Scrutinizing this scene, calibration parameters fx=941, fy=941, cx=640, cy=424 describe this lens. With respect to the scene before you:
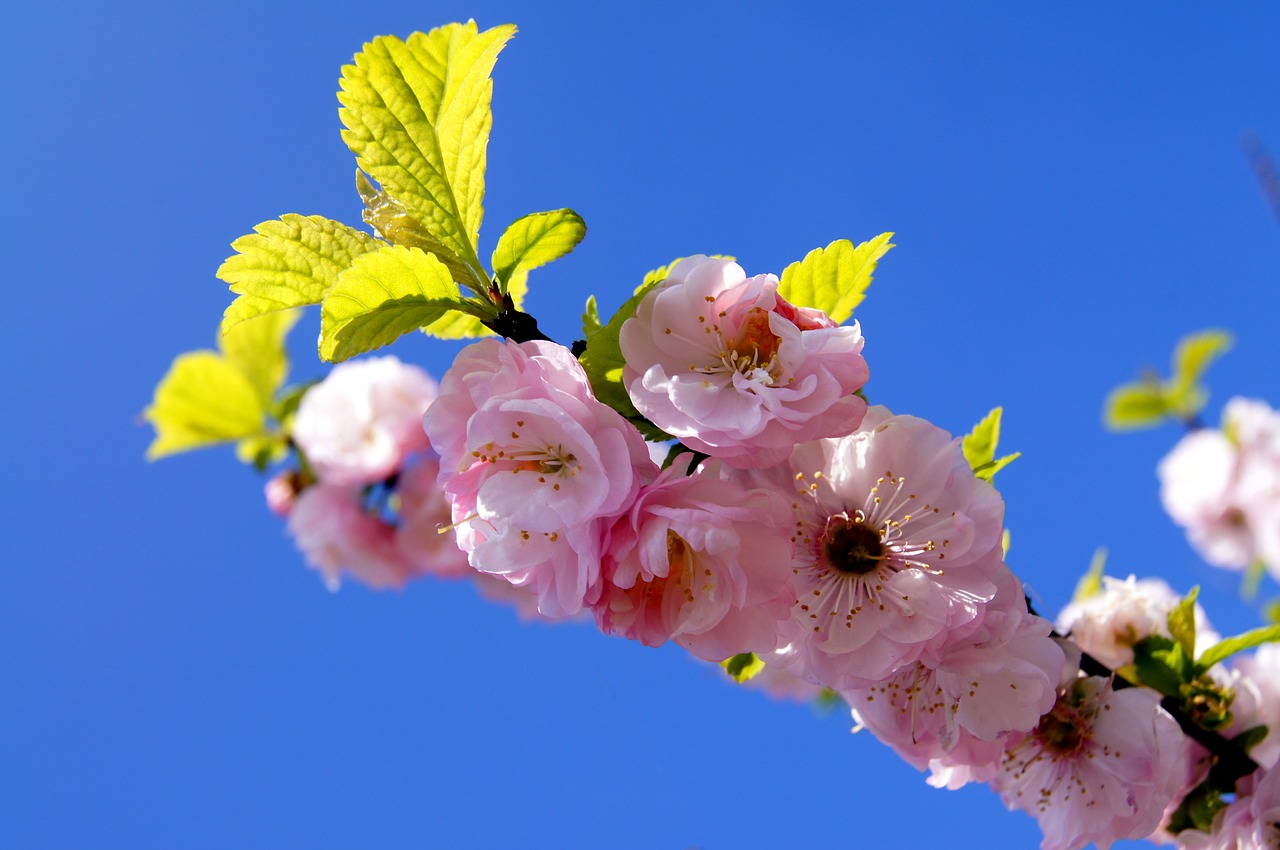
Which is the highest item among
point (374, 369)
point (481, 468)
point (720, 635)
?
point (374, 369)

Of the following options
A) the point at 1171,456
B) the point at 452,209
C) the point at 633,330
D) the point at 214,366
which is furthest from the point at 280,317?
the point at 1171,456

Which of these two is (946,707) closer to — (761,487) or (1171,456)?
(761,487)

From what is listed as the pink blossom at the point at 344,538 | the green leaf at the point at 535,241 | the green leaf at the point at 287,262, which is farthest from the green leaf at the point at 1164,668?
the pink blossom at the point at 344,538

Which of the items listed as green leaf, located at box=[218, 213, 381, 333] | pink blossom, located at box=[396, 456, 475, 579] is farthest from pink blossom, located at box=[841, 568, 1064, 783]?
pink blossom, located at box=[396, 456, 475, 579]

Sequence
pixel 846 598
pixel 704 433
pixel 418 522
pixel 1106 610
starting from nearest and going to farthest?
pixel 704 433 → pixel 846 598 → pixel 1106 610 → pixel 418 522

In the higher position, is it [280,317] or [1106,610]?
[280,317]

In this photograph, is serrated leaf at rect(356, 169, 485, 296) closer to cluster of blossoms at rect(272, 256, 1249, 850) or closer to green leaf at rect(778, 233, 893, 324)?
cluster of blossoms at rect(272, 256, 1249, 850)

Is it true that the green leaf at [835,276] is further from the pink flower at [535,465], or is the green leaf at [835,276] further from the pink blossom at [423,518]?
the pink blossom at [423,518]
